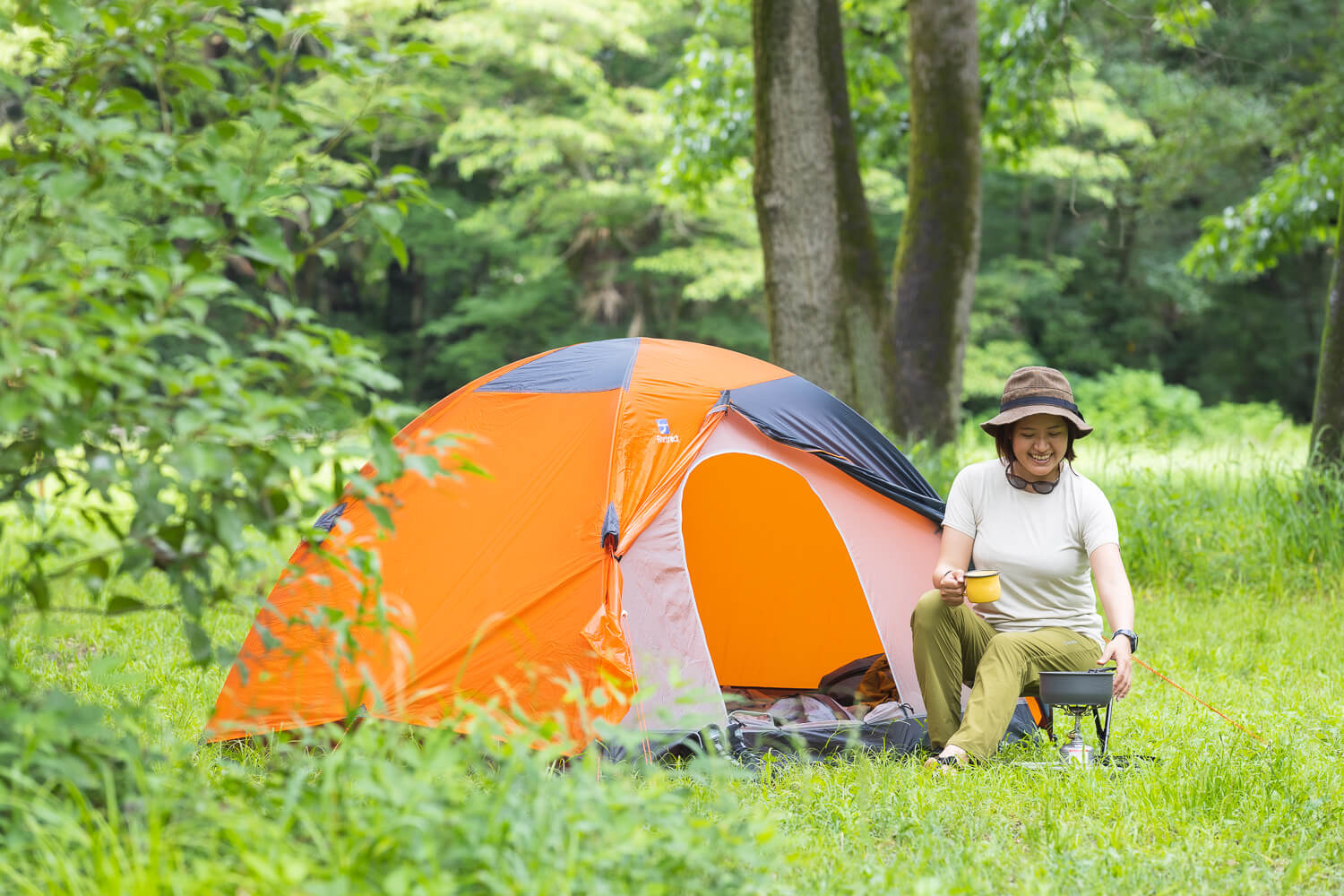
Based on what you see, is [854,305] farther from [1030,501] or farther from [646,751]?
[646,751]

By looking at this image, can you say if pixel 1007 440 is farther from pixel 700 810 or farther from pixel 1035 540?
pixel 700 810

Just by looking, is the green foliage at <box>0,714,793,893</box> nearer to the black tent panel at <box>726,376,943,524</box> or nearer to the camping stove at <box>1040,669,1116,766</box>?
the camping stove at <box>1040,669,1116,766</box>

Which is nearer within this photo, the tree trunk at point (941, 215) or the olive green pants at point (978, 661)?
the olive green pants at point (978, 661)

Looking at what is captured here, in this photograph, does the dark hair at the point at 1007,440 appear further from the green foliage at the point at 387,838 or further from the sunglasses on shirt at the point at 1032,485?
the green foliage at the point at 387,838

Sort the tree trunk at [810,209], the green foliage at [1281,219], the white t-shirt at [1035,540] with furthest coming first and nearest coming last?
1. the green foliage at [1281,219]
2. the tree trunk at [810,209]
3. the white t-shirt at [1035,540]

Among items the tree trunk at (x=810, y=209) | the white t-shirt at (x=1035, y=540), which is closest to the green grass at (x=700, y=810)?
the white t-shirt at (x=1035, y=540)

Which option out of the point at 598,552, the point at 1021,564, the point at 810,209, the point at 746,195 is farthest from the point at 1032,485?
the point at 746,195

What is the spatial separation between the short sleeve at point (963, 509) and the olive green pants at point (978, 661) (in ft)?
0.83

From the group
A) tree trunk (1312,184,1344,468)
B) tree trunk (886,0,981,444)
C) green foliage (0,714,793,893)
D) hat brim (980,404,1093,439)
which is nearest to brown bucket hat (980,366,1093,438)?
hat brim (980,404,1093,439)

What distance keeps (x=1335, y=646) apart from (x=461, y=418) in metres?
3.71

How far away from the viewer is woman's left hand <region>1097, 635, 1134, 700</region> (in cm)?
301

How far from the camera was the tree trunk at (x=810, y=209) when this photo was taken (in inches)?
259

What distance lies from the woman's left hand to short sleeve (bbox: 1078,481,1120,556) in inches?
14.6

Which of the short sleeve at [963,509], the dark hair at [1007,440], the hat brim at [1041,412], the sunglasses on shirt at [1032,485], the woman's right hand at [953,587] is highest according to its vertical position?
the hat brim at [1041,412]
